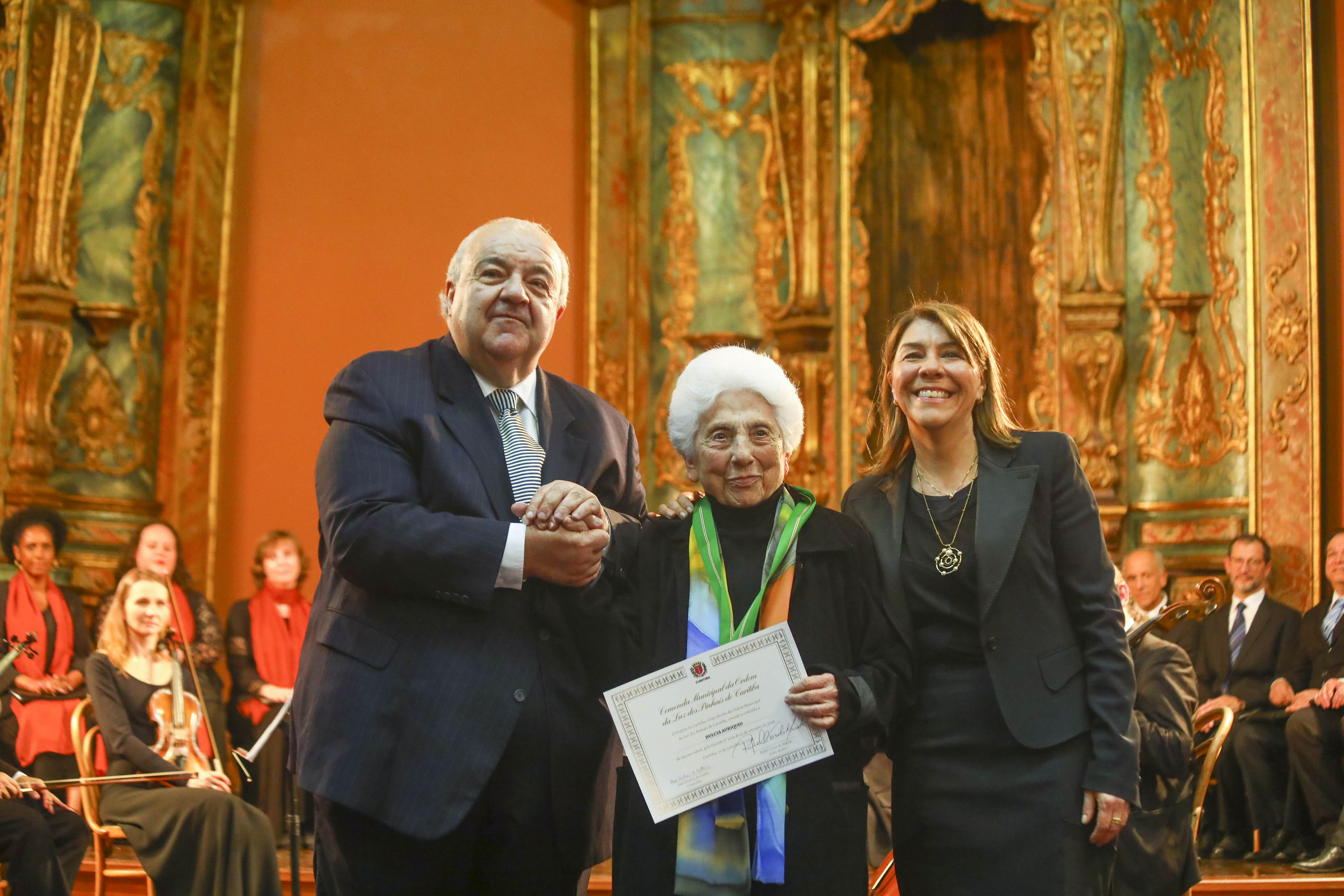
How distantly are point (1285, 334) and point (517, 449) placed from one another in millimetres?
5295

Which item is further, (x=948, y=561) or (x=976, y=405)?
(x=976, y=405)

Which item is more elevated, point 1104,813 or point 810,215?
point 810,215

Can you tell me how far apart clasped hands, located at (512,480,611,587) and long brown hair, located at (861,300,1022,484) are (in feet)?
2.07

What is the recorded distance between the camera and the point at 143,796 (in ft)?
14.3

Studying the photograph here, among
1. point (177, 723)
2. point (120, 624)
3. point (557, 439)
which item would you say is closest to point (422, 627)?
point (557, 439)

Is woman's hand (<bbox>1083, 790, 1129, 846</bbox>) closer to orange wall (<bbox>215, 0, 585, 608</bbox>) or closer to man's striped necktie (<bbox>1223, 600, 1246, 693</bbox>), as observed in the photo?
man's striped necktie (<bbox>1223, 600, 1246, 693</bbox>)

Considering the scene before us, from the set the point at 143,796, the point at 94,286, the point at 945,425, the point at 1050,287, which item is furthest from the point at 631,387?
the point at 945,425

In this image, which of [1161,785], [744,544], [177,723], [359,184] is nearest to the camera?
[744,544]

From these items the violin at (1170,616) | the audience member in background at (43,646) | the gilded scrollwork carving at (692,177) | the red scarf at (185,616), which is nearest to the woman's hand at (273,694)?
the red scarf at (185,616)

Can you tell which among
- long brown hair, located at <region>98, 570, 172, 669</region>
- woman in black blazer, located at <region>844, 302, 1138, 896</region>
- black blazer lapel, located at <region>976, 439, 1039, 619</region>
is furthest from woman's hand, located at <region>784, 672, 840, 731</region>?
long brown hair, located at <region>98, 570, 172, 669</region>

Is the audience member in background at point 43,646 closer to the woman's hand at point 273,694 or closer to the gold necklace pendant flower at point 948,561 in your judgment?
the woman's hand at point 273,694

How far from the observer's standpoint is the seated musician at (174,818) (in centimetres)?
427
